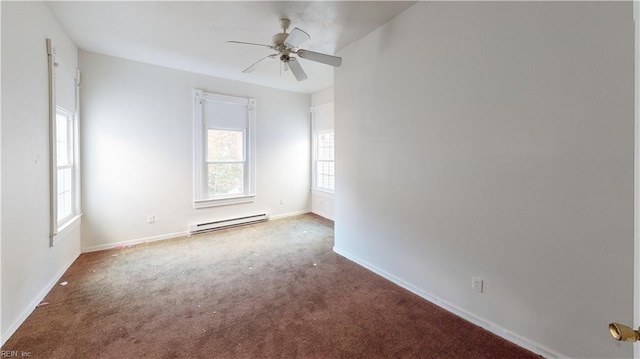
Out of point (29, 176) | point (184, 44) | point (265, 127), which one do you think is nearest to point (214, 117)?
point (265, 127)

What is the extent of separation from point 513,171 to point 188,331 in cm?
265

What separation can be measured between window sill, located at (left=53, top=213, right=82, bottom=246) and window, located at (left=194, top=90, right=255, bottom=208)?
1.48 m

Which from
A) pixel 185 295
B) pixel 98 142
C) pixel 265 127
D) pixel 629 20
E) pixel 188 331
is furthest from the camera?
pixel 265 127

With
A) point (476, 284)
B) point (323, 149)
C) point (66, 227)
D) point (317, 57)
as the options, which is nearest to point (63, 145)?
point (66, 227)

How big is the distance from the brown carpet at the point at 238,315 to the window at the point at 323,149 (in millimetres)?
2330

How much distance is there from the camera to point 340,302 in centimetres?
239

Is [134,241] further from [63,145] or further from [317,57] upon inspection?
[317,57]

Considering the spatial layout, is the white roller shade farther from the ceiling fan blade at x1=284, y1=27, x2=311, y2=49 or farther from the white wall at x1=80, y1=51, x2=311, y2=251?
the ceiling fan blade at x1=284, y1=27, x2=311, y2=49

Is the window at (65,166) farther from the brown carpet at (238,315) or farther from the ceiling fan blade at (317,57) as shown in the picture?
the ceiling fan blade at (317,57)

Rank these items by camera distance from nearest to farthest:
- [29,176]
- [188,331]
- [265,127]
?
[188,331], [29,176], [265,127]

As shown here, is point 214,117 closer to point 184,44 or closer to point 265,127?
point 265,127

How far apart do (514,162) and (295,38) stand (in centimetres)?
203

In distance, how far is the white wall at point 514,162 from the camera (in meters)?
1.45

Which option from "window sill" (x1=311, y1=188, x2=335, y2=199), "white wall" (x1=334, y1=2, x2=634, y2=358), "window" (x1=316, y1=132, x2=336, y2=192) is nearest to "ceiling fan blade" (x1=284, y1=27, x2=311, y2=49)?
"white wall" (x1=334, y1=2, x2=634, y2=358)
